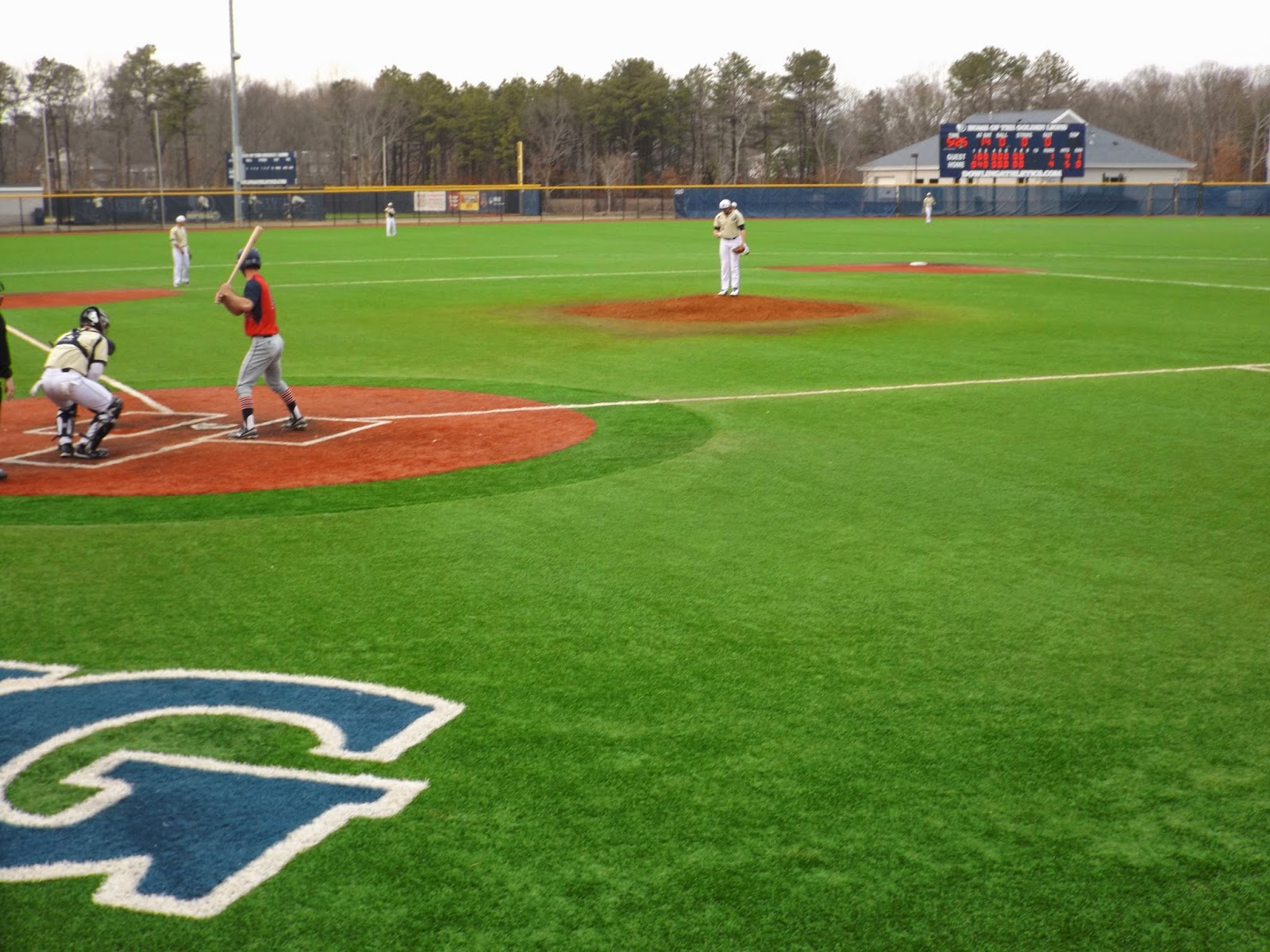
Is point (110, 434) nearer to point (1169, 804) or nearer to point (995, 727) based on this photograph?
point (995, 727)

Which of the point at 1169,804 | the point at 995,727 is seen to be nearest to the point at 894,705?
the point at 995,727

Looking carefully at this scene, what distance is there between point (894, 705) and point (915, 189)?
73582mm

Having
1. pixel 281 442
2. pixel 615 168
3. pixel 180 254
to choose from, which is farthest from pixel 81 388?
pixel 615 168

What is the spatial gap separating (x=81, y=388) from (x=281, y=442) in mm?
1696

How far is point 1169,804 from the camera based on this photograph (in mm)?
4500

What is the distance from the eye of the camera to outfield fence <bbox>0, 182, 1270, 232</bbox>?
6756 centimetres

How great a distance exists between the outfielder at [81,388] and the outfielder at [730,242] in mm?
13380

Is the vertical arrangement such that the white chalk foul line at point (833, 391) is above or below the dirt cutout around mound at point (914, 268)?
below

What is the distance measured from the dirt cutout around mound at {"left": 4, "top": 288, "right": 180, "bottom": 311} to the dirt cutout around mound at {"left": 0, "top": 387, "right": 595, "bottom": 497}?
1314 cm

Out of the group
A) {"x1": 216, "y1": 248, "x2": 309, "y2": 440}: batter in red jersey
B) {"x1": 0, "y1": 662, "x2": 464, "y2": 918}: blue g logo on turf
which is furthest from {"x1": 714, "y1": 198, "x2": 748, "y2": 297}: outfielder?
{"x1": 0, "y1": 662, "x2": 464, "y2": 918}: blue g logo on turf

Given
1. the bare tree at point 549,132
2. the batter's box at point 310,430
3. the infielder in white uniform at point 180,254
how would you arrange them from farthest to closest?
the bare tree at point 549,132 < the infielder in white uniform at point 180,254 < the batter's box at point 310,430

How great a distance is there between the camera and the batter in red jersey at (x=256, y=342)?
10992mm

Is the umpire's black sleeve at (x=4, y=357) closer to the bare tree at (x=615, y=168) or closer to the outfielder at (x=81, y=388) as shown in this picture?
the outfielder at (x=81, y=388)

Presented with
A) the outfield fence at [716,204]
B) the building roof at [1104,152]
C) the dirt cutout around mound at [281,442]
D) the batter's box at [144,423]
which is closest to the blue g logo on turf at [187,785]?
the dirt cutout around mound at [281,442]
